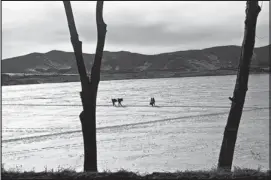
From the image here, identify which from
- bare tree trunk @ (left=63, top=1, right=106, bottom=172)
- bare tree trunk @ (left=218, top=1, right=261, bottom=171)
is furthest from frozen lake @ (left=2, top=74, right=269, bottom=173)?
bare tree trunk @ (left=218, top=1, right=261, bottom=171)

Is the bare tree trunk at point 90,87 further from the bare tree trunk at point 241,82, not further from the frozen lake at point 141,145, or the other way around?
the frozen lake at point 141,145

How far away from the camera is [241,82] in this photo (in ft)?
25.5

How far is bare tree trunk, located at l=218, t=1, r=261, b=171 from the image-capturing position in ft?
24.5

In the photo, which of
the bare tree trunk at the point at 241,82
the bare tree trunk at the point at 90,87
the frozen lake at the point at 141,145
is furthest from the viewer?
the frozen lake at the point at 141,145

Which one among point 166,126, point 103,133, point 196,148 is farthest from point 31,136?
point 196,148

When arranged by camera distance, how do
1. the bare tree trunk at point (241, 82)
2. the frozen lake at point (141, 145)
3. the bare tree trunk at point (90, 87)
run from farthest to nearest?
the frozen lake at point (141, 145), the bare tree trunk at point (90, 87), the bare tree trunk at point (241, 82)

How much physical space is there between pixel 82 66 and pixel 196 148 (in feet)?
30.6

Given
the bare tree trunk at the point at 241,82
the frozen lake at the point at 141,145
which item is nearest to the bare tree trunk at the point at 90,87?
the bare tree trunk at the point at 241,82

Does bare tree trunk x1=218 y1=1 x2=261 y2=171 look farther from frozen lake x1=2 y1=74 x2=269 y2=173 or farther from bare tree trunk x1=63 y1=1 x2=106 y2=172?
frozen lake x1=2 y1=74 x2=269 y2=173

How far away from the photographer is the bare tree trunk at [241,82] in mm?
7469

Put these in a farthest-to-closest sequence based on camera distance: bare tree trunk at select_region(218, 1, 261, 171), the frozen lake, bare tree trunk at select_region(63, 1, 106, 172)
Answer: the frozen lake → bare tree trunk at select_region(63, 1, 106, 172) → bare tree trunk at select_region(218, 1, 261, 171)

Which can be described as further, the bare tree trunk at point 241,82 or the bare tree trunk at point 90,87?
the bare tree trunk at point 90,87

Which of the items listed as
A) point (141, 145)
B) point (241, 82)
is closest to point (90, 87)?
point (241, 82)

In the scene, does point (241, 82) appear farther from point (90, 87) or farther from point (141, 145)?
point (141, 145)
